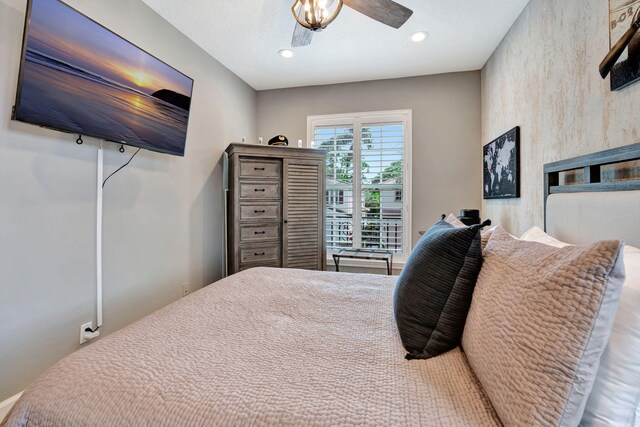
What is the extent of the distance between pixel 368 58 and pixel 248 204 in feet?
6.54

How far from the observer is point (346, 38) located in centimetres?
270

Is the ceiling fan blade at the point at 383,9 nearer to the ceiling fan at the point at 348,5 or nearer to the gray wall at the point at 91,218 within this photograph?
the ceiling fan at the point at 348,5

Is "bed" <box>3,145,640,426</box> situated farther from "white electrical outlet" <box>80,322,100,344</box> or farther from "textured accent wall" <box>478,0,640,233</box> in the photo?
"white electrical outlet" <box>80,322,100,344</box>

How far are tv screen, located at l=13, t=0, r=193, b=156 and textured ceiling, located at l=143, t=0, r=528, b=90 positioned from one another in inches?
25.5

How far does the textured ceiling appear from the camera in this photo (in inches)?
90.3

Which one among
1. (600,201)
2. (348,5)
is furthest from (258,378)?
(348,5)

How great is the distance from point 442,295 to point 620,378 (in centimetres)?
43

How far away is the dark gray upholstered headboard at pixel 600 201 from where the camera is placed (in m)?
1.04

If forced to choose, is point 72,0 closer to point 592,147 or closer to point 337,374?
point 337,374

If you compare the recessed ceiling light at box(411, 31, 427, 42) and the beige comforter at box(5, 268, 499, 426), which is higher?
the recessed ceiling light at box(411, 31, 427, 42)

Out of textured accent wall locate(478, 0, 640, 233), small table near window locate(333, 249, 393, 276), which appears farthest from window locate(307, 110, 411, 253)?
textured accent wall locate(478, 0, 640, 233)

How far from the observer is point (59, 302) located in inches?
68.5

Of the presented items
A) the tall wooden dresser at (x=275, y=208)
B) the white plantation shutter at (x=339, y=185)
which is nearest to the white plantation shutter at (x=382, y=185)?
the white plantation shutter at (x=339, y=185)

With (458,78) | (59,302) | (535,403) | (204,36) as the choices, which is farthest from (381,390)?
(458,78)
